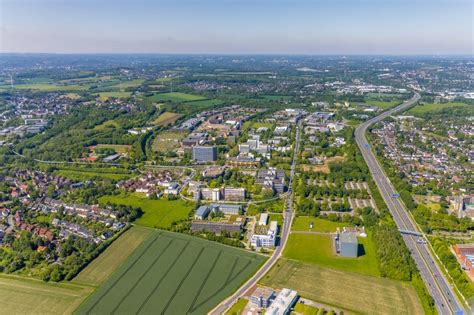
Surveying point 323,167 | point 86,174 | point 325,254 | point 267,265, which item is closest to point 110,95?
point 86,174

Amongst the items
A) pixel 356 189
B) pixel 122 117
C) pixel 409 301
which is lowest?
pixel 409 301

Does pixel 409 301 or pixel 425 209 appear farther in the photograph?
pixel 425 209

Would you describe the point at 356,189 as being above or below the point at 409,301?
above

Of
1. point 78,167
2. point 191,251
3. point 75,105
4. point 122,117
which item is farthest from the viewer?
point 75,105

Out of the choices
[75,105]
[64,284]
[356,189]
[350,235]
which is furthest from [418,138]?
[75,105]

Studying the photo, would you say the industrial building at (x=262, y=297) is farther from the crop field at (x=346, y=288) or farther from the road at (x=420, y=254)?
Answer: the road at (x=420, y=254)

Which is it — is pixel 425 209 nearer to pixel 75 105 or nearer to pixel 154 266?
pixel 154 266

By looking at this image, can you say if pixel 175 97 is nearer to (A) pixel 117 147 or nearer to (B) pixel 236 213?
(A) pixel 117 147
